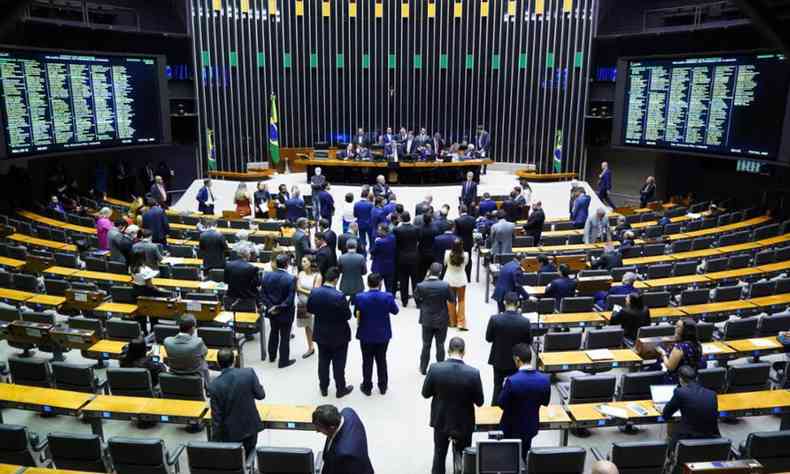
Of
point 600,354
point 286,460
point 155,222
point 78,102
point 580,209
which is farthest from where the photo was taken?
point 78,102

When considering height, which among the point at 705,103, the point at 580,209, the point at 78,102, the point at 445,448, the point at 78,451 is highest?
the point at 705,103

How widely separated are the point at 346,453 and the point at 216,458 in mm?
1234

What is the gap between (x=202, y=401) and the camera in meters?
5.74

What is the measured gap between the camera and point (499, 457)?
14.2ft

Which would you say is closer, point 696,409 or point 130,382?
point 696,409

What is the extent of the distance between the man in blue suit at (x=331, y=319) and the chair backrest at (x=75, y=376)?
2232mm

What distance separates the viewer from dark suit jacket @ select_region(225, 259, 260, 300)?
7395 millimetres

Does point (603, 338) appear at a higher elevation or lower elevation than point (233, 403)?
lower

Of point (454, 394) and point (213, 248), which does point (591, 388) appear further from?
point (213, 248)

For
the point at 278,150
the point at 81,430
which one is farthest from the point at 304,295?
the point at 278,150

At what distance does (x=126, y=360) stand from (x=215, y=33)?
1631 centimetres

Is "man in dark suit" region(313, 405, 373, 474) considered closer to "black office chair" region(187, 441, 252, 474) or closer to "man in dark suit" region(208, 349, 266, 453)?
"black office chair" region(187, 441, 252, 474)

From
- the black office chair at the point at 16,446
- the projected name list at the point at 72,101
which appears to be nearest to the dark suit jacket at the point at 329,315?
the black office chair at the point at 16,446

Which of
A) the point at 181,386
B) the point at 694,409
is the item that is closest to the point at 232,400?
the point at 181,386
